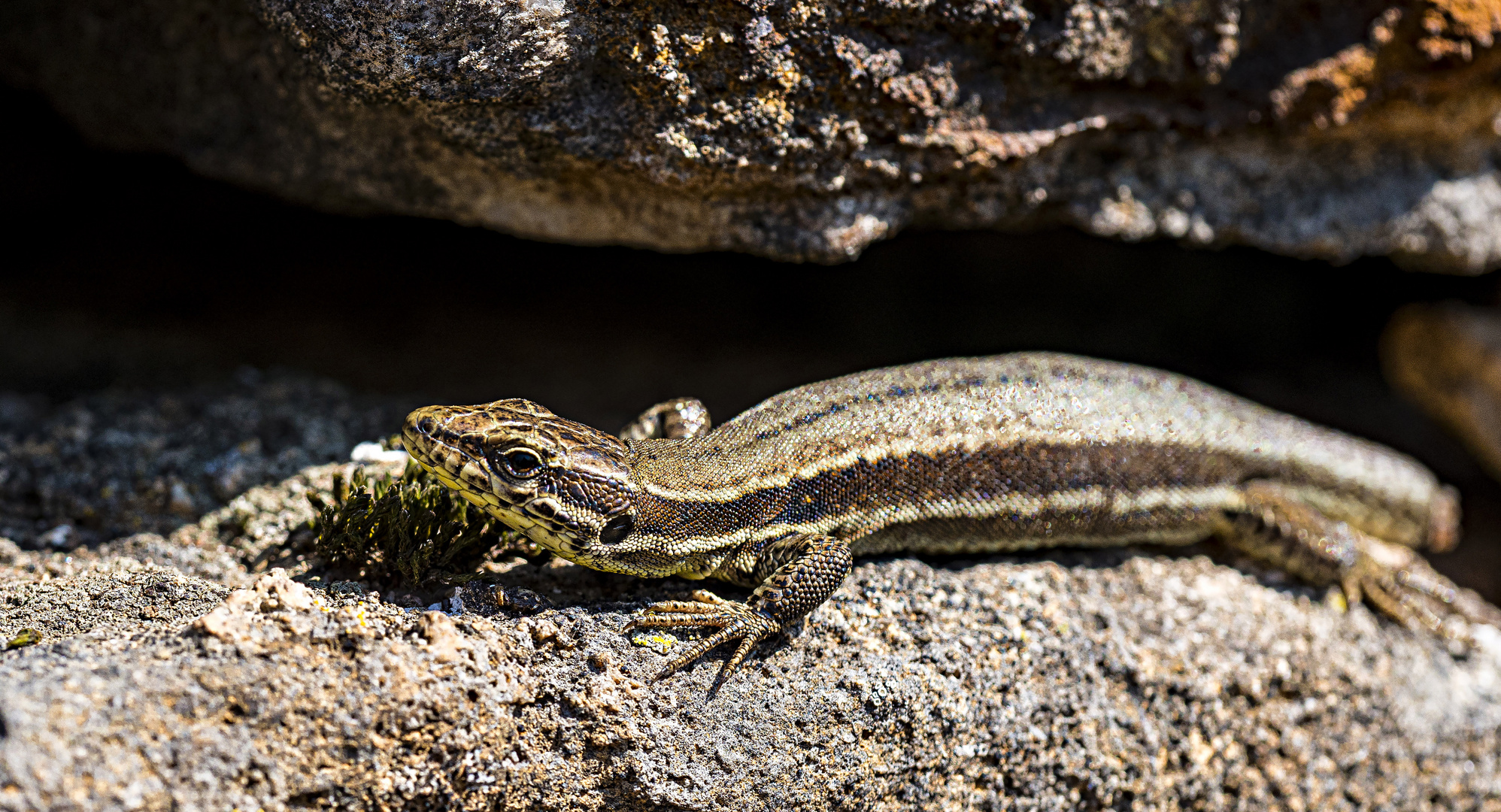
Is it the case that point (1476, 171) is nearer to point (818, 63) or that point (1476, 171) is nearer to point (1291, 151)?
point (1291, 151)

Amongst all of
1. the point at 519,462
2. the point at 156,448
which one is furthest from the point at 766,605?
the point at 156,448

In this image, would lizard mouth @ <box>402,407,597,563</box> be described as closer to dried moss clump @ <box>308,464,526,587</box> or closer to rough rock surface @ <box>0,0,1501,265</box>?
dried moss clump @ <box>308,464,526,587</box>

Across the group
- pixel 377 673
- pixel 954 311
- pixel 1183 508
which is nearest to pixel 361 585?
pixel 377 673

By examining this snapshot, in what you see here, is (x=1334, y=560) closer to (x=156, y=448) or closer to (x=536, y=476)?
(x=536, y=476)

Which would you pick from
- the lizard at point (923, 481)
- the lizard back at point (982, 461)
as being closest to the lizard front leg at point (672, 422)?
the lizard at point (923, 481)

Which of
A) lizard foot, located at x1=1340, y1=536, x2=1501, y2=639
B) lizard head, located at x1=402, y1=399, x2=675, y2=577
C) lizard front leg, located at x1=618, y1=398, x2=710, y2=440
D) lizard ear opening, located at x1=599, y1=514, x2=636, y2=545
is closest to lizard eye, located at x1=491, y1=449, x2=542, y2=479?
lizard head, located at x1=402, y1=399, x2=675, y2=577

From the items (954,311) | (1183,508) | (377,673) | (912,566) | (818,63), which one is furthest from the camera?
(954,311)
